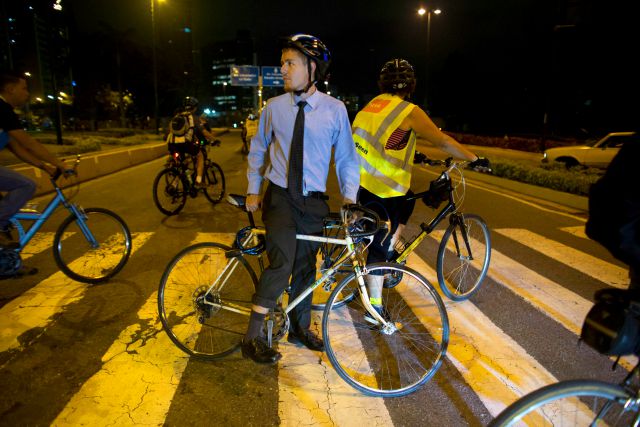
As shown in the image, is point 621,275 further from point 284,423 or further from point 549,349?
point 284,423

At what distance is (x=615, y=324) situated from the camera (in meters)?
1.68

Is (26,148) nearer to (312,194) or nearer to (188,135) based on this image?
(312,194)

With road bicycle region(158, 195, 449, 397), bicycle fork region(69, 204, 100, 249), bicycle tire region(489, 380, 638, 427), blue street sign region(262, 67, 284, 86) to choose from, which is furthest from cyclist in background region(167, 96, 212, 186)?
blue street sign region(262, 67, 284, 86)

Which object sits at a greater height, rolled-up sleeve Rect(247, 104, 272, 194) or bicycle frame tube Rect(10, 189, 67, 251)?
rolled-up sleeve Rect(247, 104, 272, 194)

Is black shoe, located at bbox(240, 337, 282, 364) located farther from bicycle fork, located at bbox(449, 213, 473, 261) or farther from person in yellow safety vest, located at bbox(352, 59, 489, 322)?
bicycle fork, located at bbox(449, 213, 473, 261)

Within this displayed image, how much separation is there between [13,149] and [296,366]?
11.3 feet

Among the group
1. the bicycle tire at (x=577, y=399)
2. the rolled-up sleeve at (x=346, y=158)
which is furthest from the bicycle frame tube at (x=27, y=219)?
the bicycle tire at (x=577, y=399)

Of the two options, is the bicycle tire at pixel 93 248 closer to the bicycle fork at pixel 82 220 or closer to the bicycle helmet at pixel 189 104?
the bicycle fork at pixel 82 220

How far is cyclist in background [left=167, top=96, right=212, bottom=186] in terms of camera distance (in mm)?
7812

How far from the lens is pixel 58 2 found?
15219mm

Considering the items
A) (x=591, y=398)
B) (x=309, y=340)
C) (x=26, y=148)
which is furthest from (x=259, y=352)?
(x=26, y=148)

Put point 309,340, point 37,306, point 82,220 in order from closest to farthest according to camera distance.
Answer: point 309,340
point 37,306
point 82,220

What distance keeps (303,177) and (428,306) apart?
3.99 feet

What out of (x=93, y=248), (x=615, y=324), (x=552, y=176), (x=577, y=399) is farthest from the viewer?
(x=552, y=176)
